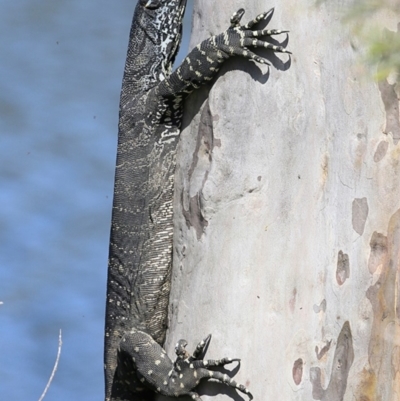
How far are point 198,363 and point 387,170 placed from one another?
39.8 inches

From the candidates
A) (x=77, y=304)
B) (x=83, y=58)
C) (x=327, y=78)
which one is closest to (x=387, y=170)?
(x=327, y=78)

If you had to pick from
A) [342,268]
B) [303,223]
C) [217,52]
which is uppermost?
[217,52]

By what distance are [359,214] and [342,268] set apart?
0.63 ft

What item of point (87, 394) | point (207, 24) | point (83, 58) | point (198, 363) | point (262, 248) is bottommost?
point (198, 363)

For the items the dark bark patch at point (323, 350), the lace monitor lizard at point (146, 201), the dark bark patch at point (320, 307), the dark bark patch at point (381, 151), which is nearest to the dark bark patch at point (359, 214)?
the dark bark patch at point (381, 151)

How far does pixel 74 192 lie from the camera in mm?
7102

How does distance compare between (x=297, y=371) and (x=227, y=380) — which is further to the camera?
(x=227, y=380)

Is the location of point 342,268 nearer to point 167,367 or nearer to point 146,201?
point 167,367

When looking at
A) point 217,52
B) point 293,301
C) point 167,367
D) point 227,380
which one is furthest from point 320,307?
point 217,52

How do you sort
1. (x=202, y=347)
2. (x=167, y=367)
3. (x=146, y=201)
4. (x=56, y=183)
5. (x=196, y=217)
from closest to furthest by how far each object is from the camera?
1. (x=202, y=347)
2. (x=196, y=217)
3. (x=167, y=367)
4. (x=146, y=201)
5. (x=56, y=183)

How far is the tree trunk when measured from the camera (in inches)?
126

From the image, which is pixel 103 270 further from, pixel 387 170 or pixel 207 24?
pixel 387 170

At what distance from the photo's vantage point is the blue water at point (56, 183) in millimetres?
6480

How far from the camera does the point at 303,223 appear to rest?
3318mm
